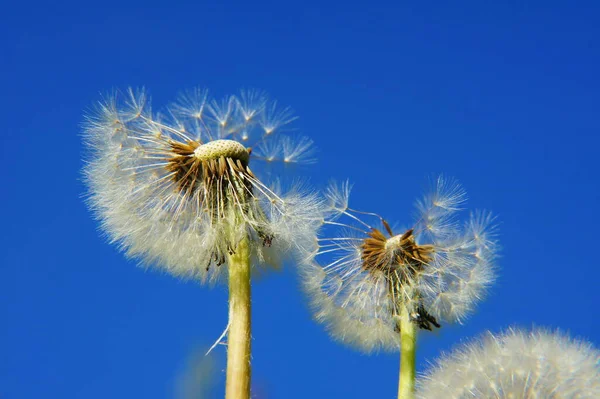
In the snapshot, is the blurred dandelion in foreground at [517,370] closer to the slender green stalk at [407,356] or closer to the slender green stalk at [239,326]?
the slender green stalk at [407,356]

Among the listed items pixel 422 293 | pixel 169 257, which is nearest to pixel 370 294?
pixel 422 293

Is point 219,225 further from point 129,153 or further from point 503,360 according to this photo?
point 503,360

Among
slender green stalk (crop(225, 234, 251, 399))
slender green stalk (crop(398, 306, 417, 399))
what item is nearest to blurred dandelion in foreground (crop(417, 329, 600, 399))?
slender green stalk (crop(398, 306, 417, 399))

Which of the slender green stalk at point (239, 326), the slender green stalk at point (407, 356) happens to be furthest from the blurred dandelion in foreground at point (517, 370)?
the slender green stalk at point (239, 326)

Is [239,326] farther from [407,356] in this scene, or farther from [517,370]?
[517,370]

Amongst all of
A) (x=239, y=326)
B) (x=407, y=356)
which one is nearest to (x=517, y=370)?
(x=407, y=356)

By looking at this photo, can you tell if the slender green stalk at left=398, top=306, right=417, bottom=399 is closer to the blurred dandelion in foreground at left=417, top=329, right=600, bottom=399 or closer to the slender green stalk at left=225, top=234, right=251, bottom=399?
the blurred dandelion in foreground at left=417, top=329, right=600, bottom=399
